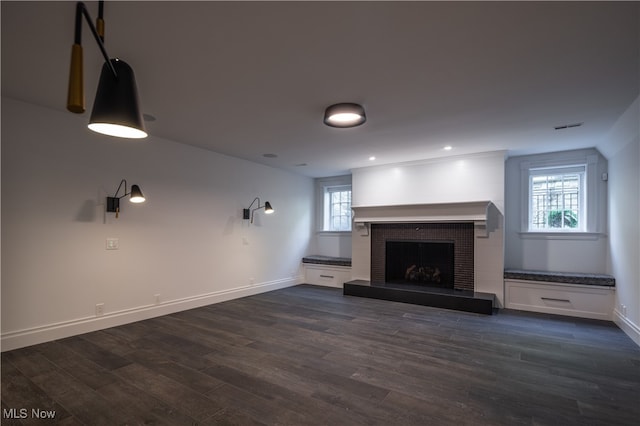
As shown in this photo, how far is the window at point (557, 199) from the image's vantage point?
4965 millimetres

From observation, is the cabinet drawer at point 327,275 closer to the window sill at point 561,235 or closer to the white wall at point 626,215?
the window sill at point 561,235

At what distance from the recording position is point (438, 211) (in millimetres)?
5348

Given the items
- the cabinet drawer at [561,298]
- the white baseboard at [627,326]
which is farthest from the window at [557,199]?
the white baseboard at [627,326]

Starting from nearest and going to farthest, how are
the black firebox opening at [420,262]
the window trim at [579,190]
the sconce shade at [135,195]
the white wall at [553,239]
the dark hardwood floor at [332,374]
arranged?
the dark hardwood floor at [332,374] < the sconce shade at [135,195] < the white wall at [553,239] < the window trim at [579,190] < the black firebox opening at [420,262]

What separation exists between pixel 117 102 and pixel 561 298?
5740 mm

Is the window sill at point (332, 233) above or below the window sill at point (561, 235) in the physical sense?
below

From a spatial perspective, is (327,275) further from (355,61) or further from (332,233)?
(355,61)

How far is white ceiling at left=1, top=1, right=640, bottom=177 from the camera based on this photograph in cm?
190

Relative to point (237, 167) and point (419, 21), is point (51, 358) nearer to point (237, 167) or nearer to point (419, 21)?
point (237, 167)

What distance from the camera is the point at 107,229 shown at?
3910mm

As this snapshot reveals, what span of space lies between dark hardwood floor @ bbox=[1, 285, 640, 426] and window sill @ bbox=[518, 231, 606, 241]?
136cm

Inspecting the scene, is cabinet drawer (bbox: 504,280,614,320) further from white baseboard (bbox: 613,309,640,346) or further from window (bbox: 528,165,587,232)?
window (bbox: 528,165,587,232)

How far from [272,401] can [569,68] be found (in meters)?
3.45

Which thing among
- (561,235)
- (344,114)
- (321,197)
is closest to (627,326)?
(561,235)
